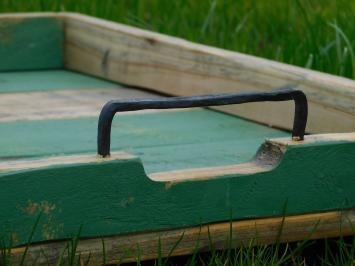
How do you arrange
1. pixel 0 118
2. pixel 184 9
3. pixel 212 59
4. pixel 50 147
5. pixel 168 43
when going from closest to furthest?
1. pixel 50 147
2. pixel 0 118
3. pixel 212 59
4. pixel 168 43
5. pixel 184 9

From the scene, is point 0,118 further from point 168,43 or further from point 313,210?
point 313,210

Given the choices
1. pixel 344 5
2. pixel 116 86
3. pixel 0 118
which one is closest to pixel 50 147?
pixel 0 118

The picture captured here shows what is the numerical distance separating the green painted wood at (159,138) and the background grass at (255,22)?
0.46m

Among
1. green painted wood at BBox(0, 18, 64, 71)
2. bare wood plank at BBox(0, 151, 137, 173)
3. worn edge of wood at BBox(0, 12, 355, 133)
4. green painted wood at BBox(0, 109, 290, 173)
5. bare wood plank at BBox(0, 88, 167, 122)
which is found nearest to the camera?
bare wood plank at BBox(0, 151, 137, 173)

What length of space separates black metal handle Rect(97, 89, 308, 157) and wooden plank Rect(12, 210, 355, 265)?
15cm

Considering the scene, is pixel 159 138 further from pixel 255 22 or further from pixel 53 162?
pixel 255 22

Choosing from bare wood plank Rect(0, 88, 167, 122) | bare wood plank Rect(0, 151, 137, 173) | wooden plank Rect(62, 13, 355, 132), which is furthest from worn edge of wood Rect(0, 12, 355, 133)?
bare wood plank Rect(0, 151, 137, 173)

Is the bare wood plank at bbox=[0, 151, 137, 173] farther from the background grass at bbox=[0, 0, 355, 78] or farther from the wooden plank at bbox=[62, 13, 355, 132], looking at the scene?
the background grass at bbox=[0, 0, 355, 78]

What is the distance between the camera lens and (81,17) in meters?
3.35

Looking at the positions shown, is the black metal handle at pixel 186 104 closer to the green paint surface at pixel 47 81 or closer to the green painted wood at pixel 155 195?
the green painted wood at pixel 155 195

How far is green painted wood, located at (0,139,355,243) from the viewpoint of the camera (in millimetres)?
1615

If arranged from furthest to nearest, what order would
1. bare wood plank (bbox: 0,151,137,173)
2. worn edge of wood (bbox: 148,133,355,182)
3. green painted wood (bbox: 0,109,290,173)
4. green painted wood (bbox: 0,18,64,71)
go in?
green painted wood (bbox: 0,18,64,71), green painted wood (bbox: 0,109,290,173), worn edge of wood (bbox: 148,133,355,182), bare wood plank (bbox: 0,151,137,173)

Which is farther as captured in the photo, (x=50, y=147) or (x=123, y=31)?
(x=123, y=31)

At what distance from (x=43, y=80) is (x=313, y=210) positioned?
58.0 inches
